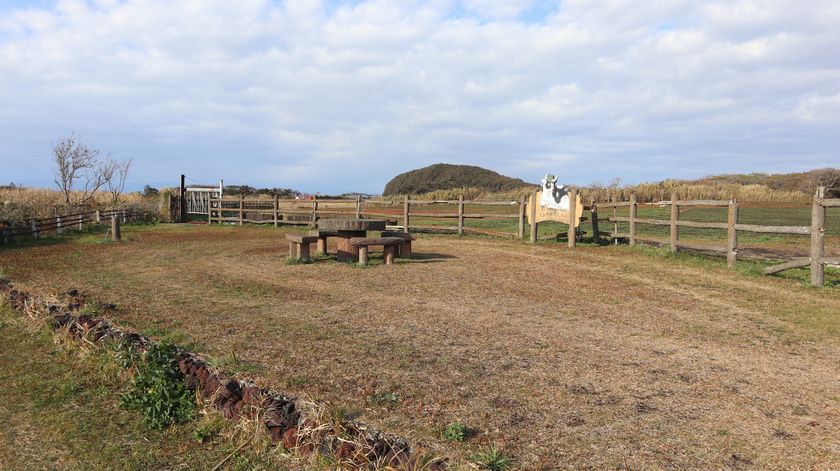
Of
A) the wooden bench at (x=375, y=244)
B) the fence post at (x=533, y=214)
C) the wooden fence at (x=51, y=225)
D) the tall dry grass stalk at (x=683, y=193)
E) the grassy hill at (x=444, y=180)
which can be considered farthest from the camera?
the grassy hill at (x=444, y=180)

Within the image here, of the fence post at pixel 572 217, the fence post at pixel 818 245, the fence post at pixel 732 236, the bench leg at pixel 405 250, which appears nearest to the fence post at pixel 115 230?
the bench leg at pixel 405 250

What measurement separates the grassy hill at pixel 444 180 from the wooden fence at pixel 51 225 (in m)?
58.7

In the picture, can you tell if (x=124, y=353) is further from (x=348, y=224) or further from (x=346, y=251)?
(x=348, y=224)

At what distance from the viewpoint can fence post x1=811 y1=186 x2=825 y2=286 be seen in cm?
853

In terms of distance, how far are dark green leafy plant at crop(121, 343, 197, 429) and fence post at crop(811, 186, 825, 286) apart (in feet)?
29.9

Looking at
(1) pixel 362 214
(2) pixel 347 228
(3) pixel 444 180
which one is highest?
(3) pixel 444 180

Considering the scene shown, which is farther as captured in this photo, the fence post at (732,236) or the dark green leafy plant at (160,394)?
the fence post at (732,236)

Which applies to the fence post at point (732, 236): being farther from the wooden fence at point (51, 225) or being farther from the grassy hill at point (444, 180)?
the grassy hill at point (444, 180)

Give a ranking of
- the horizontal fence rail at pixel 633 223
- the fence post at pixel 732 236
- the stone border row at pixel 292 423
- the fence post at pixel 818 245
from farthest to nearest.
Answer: the fence post at pixel 732 236 → the horizontal fence rail at pixel 633 223 → the fence post at pixel 818 245 → the stone border row at pixel 292 423

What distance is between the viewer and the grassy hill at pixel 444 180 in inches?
3216

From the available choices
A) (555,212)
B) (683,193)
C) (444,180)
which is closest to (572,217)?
(555,212)

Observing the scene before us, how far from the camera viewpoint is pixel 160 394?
4.19 m

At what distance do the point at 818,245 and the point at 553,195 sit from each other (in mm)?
7303

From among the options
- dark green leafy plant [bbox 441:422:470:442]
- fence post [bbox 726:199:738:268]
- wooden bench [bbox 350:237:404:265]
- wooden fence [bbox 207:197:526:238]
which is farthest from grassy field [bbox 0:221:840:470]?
wooden fence [bbox 207:197:526:238]
